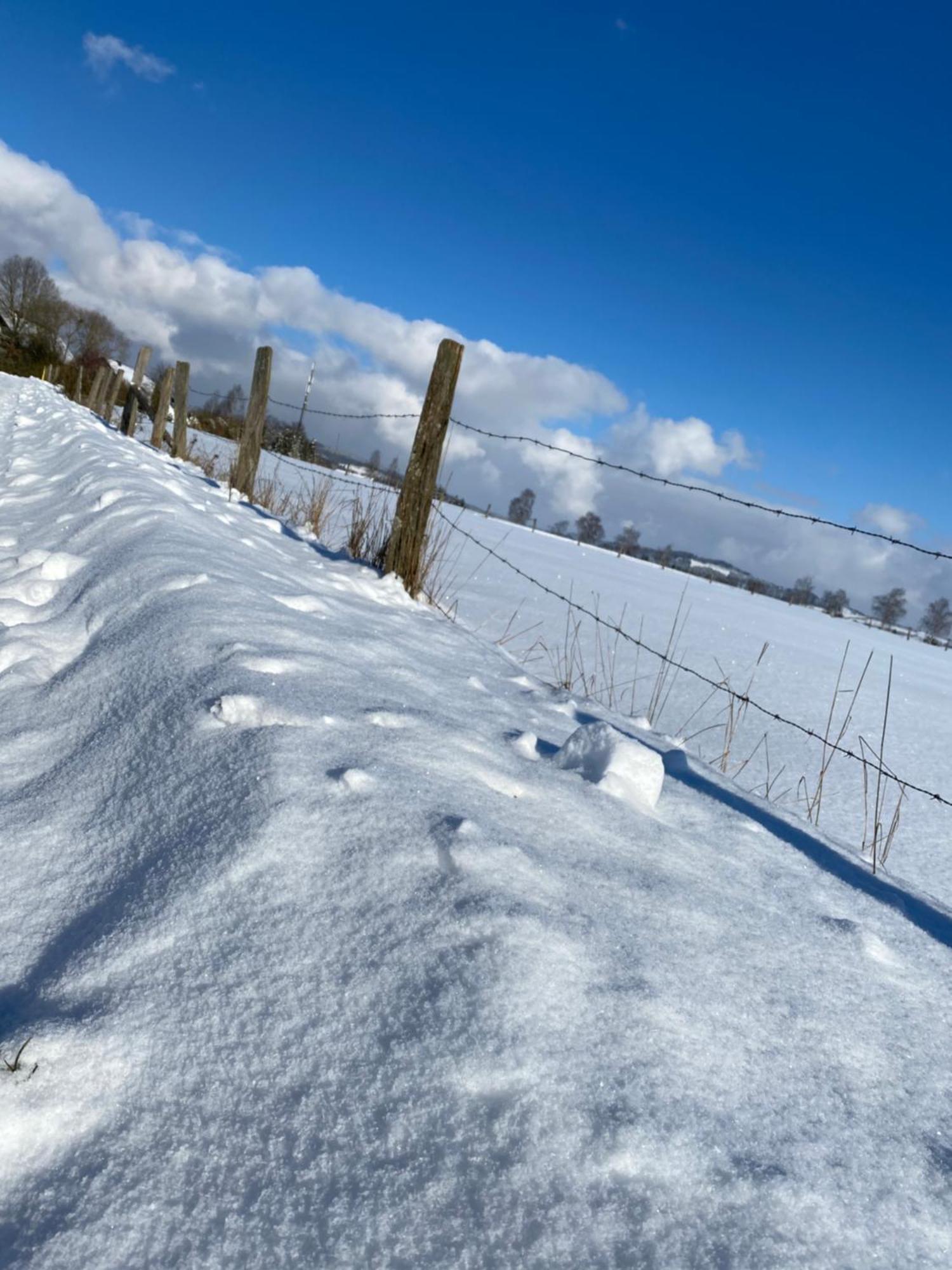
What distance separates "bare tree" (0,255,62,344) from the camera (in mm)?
38719

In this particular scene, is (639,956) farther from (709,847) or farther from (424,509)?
(424,509)

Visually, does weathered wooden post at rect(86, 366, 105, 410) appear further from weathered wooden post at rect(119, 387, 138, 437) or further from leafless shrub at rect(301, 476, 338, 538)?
leafless shrub at rect(301, 476, 338, 538)

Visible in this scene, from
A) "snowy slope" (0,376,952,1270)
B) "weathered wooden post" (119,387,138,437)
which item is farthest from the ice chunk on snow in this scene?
"weathered wooden post" (119,387,138,437)

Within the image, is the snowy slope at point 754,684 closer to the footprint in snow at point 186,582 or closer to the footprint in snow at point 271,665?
the footprint in snow at point 271,665

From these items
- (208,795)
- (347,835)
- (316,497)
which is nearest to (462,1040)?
(347,835)

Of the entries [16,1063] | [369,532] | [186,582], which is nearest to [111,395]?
[369,532]

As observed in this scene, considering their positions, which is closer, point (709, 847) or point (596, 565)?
point (709, 847)

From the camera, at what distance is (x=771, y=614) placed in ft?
37.6

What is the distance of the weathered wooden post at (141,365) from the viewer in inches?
531

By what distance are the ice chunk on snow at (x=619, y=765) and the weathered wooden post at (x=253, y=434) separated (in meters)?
5.17

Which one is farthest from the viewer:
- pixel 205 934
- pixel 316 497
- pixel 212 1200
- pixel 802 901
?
pixel 316 497

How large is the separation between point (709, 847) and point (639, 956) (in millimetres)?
531

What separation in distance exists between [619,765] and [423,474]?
8.40 ft

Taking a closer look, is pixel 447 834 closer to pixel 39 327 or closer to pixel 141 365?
pixel 141 365
